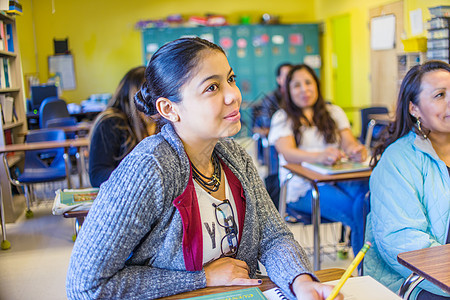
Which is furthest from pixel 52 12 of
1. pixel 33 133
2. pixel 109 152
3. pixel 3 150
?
pixel 33 133

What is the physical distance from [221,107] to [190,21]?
792 cm

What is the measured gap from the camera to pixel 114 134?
2.35 meters

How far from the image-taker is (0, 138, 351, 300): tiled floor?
203 centimetres

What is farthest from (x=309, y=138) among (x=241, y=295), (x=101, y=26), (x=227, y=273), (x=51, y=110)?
(x=101, y=26)

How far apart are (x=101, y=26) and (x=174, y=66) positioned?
5.34 metres

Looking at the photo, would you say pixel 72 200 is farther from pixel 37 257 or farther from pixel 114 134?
pixel 37 257

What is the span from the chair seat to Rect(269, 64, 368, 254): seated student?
5.00 ft

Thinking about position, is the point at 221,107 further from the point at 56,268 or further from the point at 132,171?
the point at 56,268

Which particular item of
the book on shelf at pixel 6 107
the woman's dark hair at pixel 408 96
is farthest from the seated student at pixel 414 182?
the book on shelf at pixel 6 107

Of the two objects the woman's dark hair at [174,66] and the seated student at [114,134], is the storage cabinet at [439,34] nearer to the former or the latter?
the seated student at [114,134]

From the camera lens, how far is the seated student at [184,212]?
934mm

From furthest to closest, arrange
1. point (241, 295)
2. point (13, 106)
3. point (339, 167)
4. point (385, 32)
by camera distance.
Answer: point (385, 32) → point (13, 106) → point (339, 167) → point (241, 295)

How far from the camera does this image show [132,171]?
973 millimetres

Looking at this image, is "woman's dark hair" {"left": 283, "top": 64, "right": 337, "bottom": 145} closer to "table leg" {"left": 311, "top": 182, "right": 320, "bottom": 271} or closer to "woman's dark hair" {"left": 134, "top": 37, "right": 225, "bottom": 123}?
"table leg" {"left": 311, "top": 182, "right": 320, "bottom": 271}
